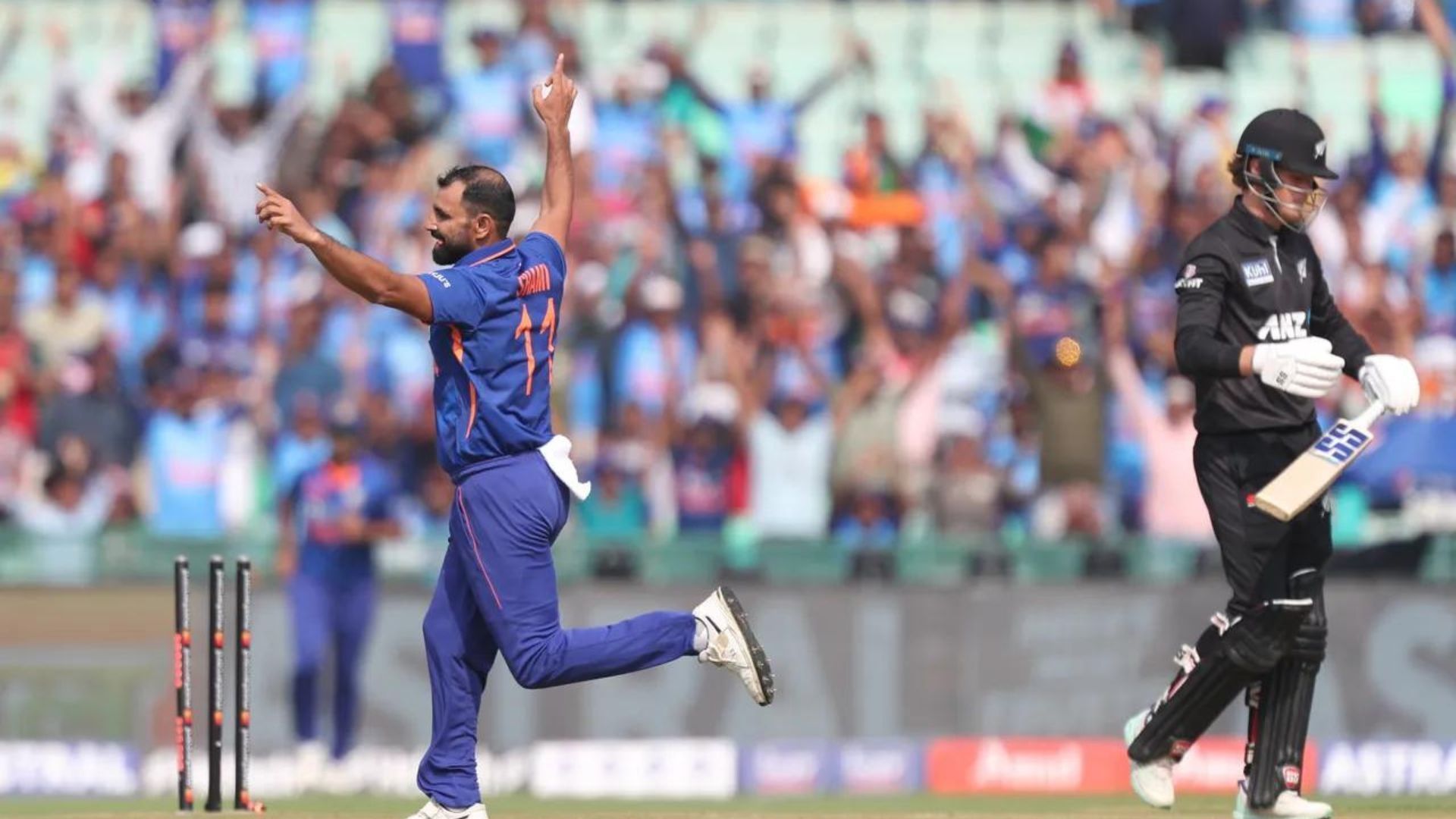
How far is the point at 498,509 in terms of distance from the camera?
898cm

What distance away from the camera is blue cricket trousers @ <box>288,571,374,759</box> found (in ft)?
52.5

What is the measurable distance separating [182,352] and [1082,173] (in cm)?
677

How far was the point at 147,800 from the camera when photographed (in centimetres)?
1348

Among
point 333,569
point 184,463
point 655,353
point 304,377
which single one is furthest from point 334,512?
point 655,353

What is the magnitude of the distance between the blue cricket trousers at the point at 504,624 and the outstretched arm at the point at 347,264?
0.74 meters

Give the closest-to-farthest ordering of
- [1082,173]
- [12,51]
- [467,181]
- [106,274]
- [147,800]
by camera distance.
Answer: [467,181] → [147,800] → [106,274] → [1082,173] → [12,51]

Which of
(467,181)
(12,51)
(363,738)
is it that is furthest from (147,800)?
(12,51)

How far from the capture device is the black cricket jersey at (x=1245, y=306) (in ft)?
31.5

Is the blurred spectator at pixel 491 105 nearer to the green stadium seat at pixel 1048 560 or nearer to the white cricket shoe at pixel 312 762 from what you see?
the white cricket shoe at pixel 312 762

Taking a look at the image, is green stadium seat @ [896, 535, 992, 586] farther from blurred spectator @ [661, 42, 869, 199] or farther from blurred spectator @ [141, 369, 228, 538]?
blurred spectator @ [141, 369, 228, 538]

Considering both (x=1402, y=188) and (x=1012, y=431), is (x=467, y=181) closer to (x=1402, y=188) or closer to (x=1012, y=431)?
(x=1012, y=431)

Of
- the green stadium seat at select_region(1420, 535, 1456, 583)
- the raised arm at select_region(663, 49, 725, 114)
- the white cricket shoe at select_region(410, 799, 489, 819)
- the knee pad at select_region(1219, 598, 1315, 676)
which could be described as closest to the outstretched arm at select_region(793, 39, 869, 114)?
the raised arm at select_region(663, 49, 725, 114)

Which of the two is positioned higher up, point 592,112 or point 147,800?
point 592,112

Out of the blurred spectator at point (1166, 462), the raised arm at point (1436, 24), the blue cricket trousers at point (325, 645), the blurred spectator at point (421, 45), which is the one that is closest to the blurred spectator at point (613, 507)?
the blue cricket trousers at point (325, 645)
